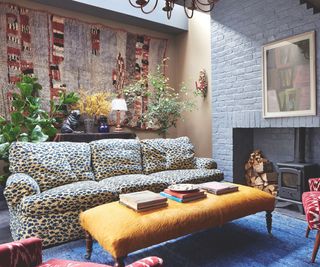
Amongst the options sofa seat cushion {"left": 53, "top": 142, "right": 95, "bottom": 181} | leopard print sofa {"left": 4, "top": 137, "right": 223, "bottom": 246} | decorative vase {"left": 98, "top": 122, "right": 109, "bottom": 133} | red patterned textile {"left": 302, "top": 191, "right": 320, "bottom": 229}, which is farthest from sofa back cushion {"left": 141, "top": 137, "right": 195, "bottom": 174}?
red patterned textile {"left": 302, "top": 191, "right": 320, "bottom": 229}

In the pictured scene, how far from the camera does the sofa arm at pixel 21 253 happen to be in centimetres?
118

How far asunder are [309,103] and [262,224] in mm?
1435

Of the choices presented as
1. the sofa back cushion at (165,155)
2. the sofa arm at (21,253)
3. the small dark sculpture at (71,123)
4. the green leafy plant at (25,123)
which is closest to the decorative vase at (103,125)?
the small dark sculpture at (71,123)

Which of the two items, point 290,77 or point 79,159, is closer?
point 79,159

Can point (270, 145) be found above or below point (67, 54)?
below

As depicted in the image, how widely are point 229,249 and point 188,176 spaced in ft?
3.41

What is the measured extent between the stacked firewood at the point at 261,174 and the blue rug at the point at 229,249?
112 centimetres

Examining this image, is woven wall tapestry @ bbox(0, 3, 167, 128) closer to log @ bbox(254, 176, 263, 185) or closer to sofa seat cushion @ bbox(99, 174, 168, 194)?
sofa seat cushion @ bbox(99, 174, 168, 194)

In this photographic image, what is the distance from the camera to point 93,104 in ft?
13.4

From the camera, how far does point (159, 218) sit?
174 centimetres

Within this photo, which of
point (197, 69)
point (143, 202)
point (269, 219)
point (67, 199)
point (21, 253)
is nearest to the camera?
point (21, 253)

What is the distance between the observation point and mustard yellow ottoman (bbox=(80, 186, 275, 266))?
62.3 inches

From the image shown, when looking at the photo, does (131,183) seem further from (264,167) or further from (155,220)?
(264,167)

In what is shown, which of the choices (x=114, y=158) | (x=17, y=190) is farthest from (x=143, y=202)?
(x=114, y=158)
